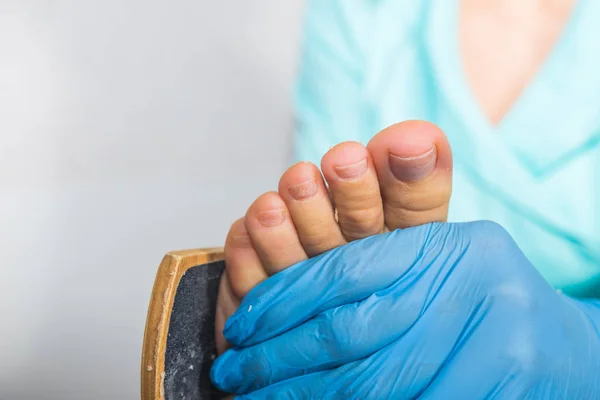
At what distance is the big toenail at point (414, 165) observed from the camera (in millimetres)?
500

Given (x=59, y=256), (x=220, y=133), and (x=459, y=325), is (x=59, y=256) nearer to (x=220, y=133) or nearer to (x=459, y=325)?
(x=220, y=133)

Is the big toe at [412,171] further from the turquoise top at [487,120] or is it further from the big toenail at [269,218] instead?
the turquoise top at [487,120]

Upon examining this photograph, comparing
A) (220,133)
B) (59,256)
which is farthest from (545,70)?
(59,256)

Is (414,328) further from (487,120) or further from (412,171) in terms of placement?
(487,120)

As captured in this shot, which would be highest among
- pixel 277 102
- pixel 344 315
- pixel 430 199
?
pixel 277 102

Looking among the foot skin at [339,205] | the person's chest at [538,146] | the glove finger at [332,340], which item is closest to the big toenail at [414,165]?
the foot skin at [339,205]

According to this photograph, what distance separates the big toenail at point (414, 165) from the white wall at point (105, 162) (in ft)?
1.63

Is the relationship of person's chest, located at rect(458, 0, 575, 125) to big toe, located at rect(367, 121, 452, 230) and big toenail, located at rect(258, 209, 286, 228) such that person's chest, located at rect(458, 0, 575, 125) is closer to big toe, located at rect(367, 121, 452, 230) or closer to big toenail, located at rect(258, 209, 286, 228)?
big toe, located at rect(367, 121, 452, 230)

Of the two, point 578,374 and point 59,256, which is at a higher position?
point 59,256

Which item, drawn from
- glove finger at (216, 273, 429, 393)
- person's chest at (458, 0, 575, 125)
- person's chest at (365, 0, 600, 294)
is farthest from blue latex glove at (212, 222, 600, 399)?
person's chest at (458, 0, 575, 125)

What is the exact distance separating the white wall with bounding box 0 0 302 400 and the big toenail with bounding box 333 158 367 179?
1.49 feet

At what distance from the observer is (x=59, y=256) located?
754 mm

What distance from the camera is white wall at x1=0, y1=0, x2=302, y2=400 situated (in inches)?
28.8

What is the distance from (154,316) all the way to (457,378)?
12.4 inches
